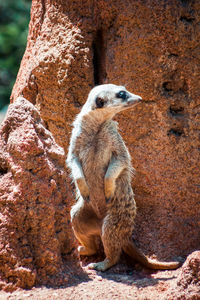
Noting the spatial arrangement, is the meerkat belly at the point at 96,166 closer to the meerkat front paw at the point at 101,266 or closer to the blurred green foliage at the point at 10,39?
the meerkat front paw at the point at 101,266

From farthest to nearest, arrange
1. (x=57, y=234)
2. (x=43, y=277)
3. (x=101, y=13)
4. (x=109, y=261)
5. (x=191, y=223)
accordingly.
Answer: (x=101, y=13)
(x=191, y=223)
(x=109, y=261)
(x=57, y=234)
(x=43, y=277)

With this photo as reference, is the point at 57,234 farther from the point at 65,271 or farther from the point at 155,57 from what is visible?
the point at 155,57

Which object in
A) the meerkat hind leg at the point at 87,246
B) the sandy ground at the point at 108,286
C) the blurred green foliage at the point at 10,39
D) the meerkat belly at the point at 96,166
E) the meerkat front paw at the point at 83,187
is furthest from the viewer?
the blurred green foliage at the point at 10,39

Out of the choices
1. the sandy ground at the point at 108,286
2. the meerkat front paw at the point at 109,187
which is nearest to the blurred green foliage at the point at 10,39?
the meerkat front paw at the point at 109,187

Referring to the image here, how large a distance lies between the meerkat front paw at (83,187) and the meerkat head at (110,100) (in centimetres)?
60

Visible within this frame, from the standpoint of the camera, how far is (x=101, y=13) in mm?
4121

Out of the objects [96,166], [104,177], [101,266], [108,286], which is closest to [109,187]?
[104,177]

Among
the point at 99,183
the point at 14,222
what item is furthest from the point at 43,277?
the point at 99,183

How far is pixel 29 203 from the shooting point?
2732 mm

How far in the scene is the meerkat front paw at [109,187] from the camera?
346cm

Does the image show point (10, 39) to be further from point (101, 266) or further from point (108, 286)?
point (108, 286)

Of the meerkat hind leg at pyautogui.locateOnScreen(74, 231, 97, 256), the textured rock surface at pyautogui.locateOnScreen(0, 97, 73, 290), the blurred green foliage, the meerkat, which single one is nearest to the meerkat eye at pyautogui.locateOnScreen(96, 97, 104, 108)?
the meerkat

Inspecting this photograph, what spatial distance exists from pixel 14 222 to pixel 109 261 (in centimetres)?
110

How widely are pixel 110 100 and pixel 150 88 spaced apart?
2.20ft
